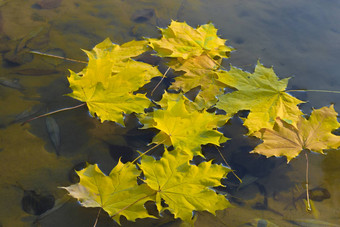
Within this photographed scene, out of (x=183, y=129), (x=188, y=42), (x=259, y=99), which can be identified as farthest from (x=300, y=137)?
(x=188, y=42)

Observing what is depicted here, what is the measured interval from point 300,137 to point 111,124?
0.74 meters

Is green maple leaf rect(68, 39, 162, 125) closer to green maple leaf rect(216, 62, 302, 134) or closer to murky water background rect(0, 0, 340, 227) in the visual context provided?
murky water background rect(0, 0, 340, 227)

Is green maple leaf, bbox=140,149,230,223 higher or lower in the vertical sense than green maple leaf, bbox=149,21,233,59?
lower

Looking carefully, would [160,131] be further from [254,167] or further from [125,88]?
[254,167]

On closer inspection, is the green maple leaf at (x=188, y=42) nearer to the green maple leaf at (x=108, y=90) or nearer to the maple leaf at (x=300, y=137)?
the green maple leaf at (x=108, y=90)

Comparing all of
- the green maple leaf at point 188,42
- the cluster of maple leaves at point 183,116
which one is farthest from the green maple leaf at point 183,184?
the green maple leaf at point 188,42

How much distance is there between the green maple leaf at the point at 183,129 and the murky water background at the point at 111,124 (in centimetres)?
8

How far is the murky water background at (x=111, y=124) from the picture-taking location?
1106 mm

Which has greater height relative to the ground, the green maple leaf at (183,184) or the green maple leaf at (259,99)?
the green maple leaf at (259,99)

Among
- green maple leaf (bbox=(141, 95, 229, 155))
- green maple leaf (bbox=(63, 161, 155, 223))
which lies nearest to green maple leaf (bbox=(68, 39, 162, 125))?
green maple leaf (bbox=(141, 95, 229, 155))

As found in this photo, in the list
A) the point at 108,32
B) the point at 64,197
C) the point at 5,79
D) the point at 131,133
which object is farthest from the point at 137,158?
the point at 108,32

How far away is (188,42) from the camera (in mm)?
1595

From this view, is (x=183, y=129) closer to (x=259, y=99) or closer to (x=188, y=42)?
(x=259, y=99)

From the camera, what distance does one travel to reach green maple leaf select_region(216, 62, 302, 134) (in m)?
1.32
